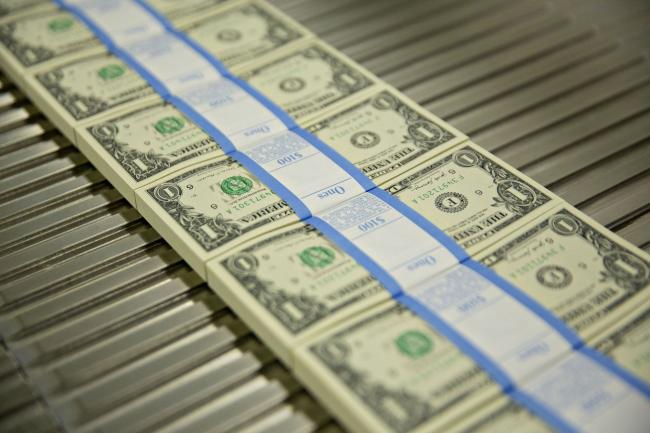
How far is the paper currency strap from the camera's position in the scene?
4.14 ft

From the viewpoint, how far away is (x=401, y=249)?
1465mm

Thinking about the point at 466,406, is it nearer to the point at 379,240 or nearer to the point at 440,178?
the point at 379,240

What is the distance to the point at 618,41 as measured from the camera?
207 cm

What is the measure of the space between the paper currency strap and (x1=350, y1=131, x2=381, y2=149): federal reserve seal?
0.06 m

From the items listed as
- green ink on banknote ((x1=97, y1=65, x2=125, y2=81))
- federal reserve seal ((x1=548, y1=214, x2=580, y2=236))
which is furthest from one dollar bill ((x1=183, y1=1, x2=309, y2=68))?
federal reserve seal ((x1=548, y1=214, x2=580, y2=236))

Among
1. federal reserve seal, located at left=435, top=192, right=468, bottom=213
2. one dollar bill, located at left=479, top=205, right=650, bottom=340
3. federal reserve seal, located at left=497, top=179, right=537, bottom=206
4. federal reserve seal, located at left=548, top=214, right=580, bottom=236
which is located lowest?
one dollar bill, located at left=479, top=205, right=650, bottom=340

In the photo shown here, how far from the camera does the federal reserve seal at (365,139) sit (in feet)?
5.57

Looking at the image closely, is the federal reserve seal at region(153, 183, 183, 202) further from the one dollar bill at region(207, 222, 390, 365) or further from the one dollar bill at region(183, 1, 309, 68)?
the one dollar bill at region(183, 1, 309, 68)

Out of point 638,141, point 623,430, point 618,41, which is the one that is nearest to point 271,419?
point 623,430

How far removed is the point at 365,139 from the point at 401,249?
0.33m

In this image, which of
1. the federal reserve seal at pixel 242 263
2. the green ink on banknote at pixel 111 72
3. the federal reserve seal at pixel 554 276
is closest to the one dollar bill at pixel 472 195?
the federal reserve seal at pixel 554 276

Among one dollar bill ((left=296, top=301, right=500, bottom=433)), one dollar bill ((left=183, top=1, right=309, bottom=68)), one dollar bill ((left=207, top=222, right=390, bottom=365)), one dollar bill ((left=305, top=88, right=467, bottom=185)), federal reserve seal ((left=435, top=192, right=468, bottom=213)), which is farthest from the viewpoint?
one dollar bill ((left=183, top=1, right=309, bottom=68))

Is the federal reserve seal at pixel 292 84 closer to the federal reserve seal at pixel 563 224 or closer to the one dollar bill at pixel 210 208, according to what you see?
the one dollar bill at pixel 210 208

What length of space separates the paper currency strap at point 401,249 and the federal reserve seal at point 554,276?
0.20ft
